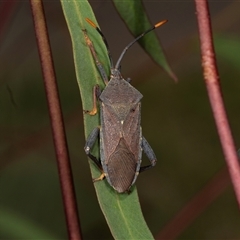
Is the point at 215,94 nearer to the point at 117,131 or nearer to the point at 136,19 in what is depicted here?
the point at 117,131

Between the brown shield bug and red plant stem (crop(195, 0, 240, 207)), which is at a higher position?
red plant stem (crop(195, 0, 240, 207))

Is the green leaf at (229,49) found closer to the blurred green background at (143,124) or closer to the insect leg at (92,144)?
the blurred green background at (143,124)

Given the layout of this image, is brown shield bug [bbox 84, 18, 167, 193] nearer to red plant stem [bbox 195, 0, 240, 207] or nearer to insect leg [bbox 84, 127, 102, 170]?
insect leg [bbox 84, 127, 102, 170]

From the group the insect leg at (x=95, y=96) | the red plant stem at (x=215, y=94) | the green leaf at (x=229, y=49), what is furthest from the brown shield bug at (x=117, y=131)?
the green leaf at (x=229, y=49)

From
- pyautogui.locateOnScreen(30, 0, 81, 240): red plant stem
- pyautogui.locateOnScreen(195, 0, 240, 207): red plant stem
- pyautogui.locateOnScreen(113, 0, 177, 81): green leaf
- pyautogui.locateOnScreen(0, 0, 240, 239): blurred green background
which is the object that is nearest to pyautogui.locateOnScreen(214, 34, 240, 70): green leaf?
pyautogui.locateOnScreen(0, 0, 240, 239): blurred green background

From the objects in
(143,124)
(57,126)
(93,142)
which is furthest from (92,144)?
(143,124)
